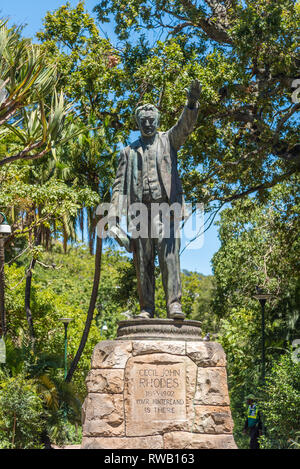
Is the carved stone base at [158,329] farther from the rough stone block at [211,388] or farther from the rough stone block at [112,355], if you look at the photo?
the rough stone block at [211,388]

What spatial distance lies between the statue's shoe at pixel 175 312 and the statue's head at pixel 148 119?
6.27 feet

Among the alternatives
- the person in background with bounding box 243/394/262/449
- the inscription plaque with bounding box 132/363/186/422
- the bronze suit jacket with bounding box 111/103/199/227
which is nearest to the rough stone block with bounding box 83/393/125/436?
the inscription plaque with bounding box 132/363/186/422

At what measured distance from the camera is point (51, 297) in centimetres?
2281

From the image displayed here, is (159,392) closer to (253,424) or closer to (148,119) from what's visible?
(148,119)

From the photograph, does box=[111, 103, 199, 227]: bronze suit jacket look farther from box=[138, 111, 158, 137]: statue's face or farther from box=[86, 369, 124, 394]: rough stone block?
box=[86, 369, 124, 394]: rough stone block

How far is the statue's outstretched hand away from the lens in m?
7.62

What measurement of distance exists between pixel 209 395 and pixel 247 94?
29.2 ft

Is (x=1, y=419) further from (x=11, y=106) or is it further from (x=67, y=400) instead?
(x=11, y=106)

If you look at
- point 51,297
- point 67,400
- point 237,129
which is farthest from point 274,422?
point 51,297

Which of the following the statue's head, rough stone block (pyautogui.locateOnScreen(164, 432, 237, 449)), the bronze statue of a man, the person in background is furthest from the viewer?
the person in background

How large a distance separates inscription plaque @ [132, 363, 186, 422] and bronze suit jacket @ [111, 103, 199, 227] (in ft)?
5.86

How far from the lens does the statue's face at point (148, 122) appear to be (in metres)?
8.17

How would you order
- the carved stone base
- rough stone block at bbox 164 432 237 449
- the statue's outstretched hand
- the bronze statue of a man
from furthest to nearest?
1. the bronze statue of a man
2. the statue's outstretched hand
3. the carved stone base
4. rough stone block at bbox 164 432 237 449

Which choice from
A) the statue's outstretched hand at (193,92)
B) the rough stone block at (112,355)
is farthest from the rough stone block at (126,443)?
the statue's outstretched hand at (193,92)
